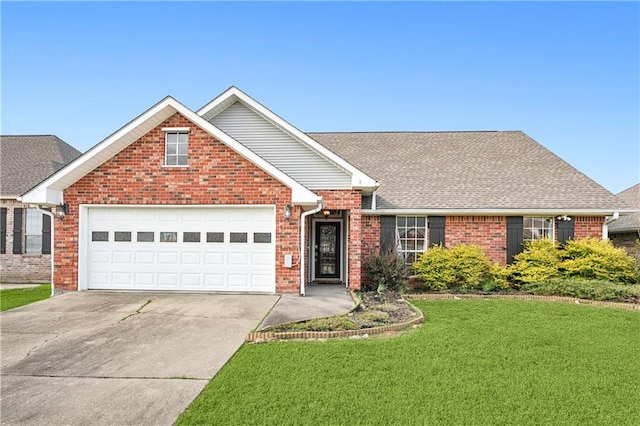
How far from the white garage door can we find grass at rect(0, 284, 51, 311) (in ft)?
5.24

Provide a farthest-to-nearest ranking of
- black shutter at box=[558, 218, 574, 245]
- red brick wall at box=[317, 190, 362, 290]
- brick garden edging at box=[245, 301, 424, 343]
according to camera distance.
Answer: black shutter at box=[558, 218, 574, 245] < red brick wall at box=[317, 190, 362, 290] < brick garden edging at box=[245, 301, 424, 343]

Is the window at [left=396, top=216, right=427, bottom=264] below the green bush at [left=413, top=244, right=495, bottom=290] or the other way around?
the other way around

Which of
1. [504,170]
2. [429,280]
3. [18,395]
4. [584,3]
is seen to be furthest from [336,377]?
[584,3]

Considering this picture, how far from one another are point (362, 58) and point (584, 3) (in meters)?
9.09

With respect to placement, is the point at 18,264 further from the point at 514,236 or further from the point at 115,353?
the point at 514,236

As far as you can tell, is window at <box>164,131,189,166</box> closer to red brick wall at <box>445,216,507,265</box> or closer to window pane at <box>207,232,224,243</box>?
window pane at <box>207,232,224,243</box>

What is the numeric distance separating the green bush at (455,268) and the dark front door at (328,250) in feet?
10.3

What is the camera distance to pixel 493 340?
264 inches

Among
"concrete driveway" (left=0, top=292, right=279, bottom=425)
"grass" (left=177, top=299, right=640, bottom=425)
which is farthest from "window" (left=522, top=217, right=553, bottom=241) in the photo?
"concrete driveway" (left=0, top=292, right=279, bottom=425)

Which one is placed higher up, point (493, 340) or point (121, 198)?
point (121, 198)

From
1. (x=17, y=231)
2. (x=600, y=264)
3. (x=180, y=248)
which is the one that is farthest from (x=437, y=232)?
(x=17, y=231)

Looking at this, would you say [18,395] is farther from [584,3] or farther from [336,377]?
[584,3]

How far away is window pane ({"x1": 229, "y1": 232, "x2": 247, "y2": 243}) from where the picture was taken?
10578 mm

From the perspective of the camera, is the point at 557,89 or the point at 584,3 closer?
the point at 584,3
